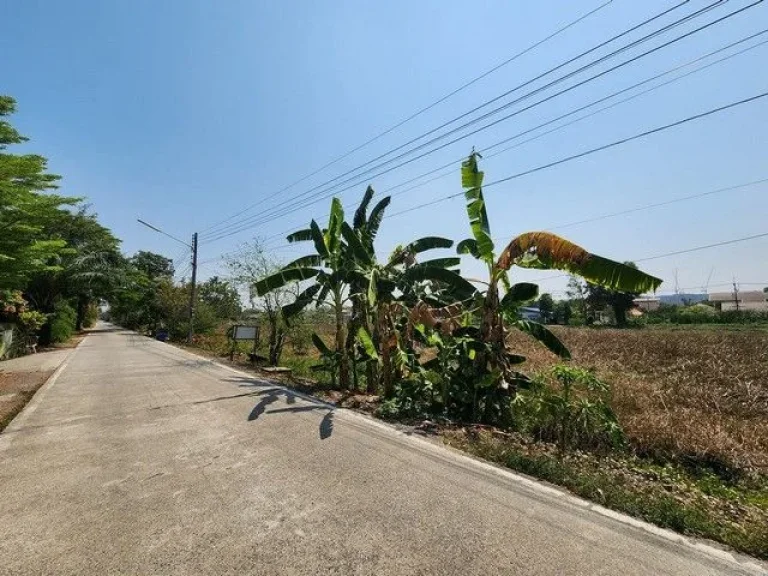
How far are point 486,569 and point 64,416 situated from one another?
27.3ft

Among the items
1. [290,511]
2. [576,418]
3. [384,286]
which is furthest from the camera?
[384,286]

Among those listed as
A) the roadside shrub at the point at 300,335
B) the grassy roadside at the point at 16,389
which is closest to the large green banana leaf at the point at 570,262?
the grassy roadside at the point at 16,389

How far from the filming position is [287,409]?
773 centimetres

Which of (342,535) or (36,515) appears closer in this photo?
(342,535)

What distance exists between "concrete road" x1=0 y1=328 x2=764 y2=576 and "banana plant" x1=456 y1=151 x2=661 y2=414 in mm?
2058

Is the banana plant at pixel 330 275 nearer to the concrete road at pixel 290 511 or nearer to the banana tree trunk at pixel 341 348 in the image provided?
the banana tree trunk at pixel 341 348

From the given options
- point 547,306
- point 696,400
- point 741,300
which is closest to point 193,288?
point 696,400

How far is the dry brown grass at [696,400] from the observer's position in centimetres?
525

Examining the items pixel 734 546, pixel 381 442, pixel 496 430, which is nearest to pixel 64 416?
pixel 381 442

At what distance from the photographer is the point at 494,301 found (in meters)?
7.02

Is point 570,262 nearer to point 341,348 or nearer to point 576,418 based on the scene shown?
point 576,418

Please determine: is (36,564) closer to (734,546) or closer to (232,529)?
(232,529)

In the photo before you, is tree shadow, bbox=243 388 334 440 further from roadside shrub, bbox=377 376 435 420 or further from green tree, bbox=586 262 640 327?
green tree, bbox=586 262 640 327

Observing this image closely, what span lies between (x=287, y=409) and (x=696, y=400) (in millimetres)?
7668
